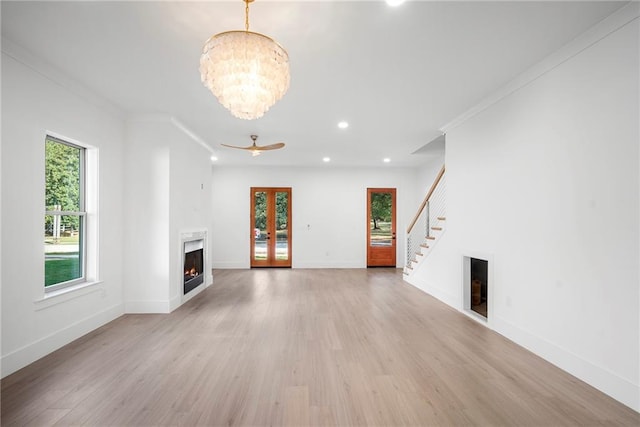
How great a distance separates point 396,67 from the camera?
329 centimetres

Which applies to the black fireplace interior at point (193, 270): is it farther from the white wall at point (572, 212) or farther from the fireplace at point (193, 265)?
the white wall at point (572, 212)

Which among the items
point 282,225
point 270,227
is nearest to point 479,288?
point 282,225

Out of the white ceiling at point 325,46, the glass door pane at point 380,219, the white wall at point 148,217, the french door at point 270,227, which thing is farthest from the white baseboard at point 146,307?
the glass door pane at point 380,219

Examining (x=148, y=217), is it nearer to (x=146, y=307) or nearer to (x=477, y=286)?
(x=146, y=307)

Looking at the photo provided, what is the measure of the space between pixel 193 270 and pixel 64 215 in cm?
250

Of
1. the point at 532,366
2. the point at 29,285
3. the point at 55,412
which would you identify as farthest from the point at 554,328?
the point at 29,285

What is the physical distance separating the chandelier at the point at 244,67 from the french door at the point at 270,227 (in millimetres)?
7210

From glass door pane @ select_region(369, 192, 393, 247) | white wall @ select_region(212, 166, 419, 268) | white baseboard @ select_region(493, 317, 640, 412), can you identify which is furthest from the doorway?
white baseboard @ select_region(493, 317, 640, 412)

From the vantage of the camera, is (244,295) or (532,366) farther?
(244,295)

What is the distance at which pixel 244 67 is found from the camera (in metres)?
2.05

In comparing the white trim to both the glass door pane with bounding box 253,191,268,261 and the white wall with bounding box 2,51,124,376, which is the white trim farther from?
the glass door pane with bounding box 253,191,268,261

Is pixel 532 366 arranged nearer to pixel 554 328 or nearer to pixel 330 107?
pixel 554 328

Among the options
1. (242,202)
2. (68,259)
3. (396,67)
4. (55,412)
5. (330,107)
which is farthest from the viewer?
(242,202)

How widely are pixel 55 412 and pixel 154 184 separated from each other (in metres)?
3.15
